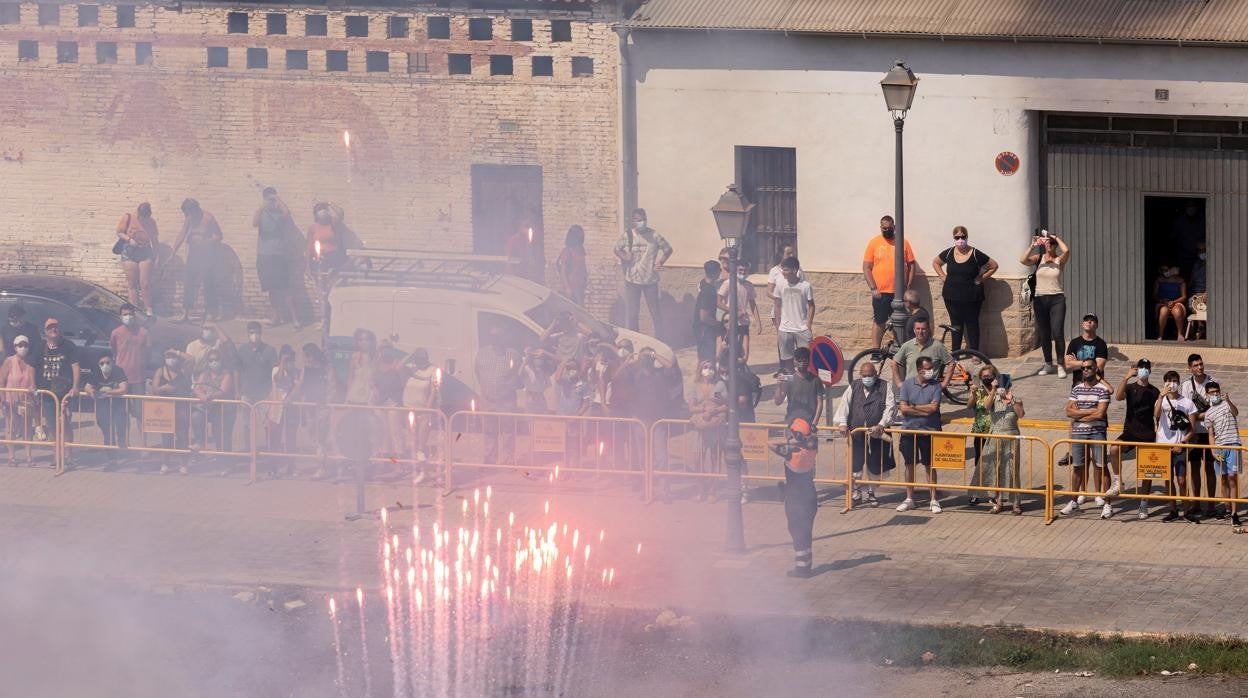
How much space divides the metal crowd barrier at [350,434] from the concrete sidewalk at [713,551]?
304 millimetres

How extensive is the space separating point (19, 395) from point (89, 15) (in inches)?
227

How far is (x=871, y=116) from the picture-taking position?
24359 millimetres

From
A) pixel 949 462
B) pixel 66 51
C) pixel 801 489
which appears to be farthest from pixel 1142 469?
pixel 66 51

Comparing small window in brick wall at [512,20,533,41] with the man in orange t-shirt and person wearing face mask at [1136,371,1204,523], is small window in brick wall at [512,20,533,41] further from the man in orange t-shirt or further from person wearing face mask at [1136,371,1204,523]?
person wearing face mask at [1136,371,1204,523]

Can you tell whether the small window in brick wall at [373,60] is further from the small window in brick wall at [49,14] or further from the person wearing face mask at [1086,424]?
the person wearing face mask at [1086,424]

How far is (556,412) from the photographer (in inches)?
812

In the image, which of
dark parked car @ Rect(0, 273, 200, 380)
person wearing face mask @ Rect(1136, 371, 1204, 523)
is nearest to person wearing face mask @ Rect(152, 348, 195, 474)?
dark parked car @ Rect(0, 273, 200, 380)

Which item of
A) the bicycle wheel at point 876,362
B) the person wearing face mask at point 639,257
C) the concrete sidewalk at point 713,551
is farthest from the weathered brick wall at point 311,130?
the concrete sidewalk at point 713,551

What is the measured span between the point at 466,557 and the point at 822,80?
27.9 ft

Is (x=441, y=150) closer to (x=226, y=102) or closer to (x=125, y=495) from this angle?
(x=226, y=102)

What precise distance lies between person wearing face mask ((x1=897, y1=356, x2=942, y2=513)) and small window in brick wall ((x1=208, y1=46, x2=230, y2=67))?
10162 millimetres

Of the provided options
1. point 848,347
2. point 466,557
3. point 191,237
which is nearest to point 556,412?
point 466,557

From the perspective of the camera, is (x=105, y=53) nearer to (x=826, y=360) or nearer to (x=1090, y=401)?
(x=826, y=360)

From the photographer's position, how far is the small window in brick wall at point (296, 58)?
2588 centimetres
